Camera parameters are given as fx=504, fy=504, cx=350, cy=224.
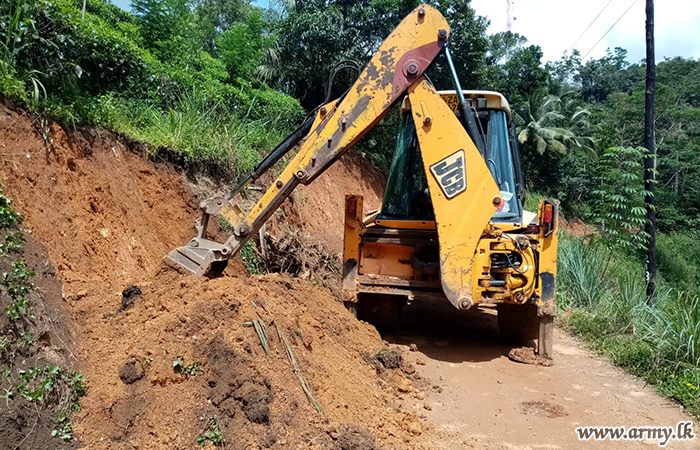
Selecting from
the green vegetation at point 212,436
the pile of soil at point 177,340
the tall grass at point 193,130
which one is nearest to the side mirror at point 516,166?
the pile of soil at point 177,340

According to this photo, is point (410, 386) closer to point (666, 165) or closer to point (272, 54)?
point (272, 54)

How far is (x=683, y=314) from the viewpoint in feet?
17.1

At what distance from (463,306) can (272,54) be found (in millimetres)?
12859

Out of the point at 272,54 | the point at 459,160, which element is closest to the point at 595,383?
the point at 459,160

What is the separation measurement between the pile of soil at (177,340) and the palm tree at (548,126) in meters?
24.7

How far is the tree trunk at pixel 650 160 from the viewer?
28.7 ft

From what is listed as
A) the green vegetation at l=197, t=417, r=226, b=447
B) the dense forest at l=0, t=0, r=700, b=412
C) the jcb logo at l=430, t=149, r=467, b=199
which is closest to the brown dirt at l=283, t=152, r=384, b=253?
the dense forest at l=0, t=0, r=700, b=412

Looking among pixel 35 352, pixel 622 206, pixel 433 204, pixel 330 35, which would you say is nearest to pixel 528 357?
pixel 433 204

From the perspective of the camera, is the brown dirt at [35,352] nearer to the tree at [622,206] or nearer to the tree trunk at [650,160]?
the tree at [622,206]

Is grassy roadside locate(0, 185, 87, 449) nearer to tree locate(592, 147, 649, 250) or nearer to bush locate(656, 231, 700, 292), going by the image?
tree locate(592, 147, 649, 250)

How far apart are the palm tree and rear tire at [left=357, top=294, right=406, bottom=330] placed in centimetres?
2335

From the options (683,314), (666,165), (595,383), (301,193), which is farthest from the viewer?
(666,165)

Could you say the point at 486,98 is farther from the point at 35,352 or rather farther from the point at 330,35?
the point at 330,35

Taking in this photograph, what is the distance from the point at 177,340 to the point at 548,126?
2913 centimetres
